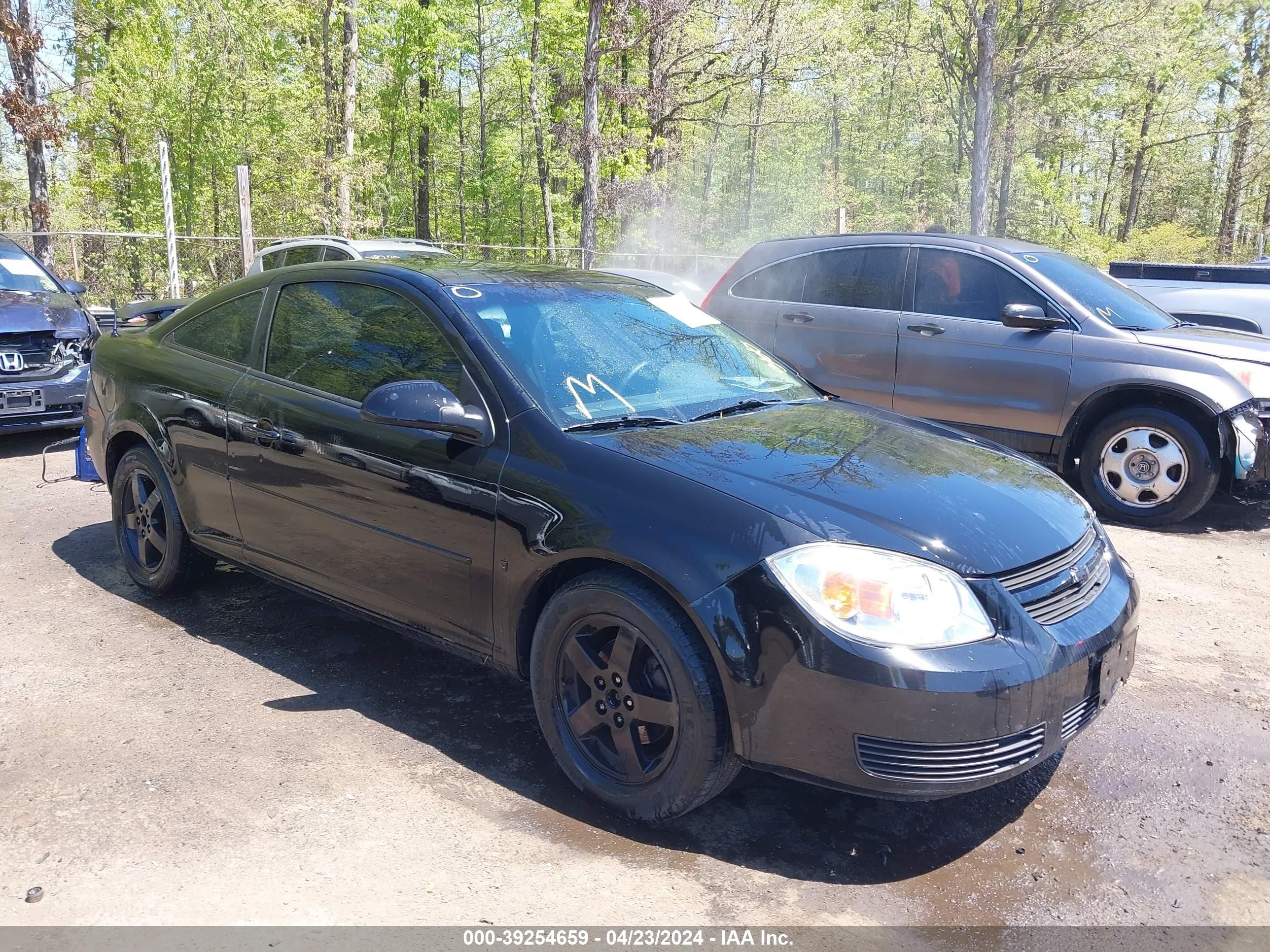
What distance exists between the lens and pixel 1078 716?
8.91ft

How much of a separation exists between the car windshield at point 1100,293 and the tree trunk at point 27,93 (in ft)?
49.9

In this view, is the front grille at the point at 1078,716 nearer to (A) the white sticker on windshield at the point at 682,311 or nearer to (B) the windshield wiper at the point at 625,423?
(B) the windshield wiper at the point at 625,423

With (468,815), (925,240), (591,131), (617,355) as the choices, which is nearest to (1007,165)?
(591,131)

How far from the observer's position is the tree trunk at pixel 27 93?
16.2 metres

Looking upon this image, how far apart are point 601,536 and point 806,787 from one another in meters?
1.09

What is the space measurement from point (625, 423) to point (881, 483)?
839mm

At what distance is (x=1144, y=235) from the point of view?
3653 cm

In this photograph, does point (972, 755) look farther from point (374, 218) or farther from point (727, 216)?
point (727, 216)

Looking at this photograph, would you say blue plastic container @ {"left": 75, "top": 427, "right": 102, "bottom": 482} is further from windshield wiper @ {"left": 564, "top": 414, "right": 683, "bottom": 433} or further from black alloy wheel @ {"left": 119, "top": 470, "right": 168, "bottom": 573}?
windshield wiper @ {"left": 564, "top": 414, "right": 683, "bottom": 433}

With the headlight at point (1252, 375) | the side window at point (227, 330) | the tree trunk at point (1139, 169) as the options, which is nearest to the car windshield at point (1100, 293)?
the headlight at point (1252, 375)

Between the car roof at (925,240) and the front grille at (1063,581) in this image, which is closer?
the front grille at (1063,581)

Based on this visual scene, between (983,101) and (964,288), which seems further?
(983,101)

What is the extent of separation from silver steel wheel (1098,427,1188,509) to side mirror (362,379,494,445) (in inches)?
188

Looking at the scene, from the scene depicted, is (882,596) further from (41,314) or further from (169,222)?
(169,222)
